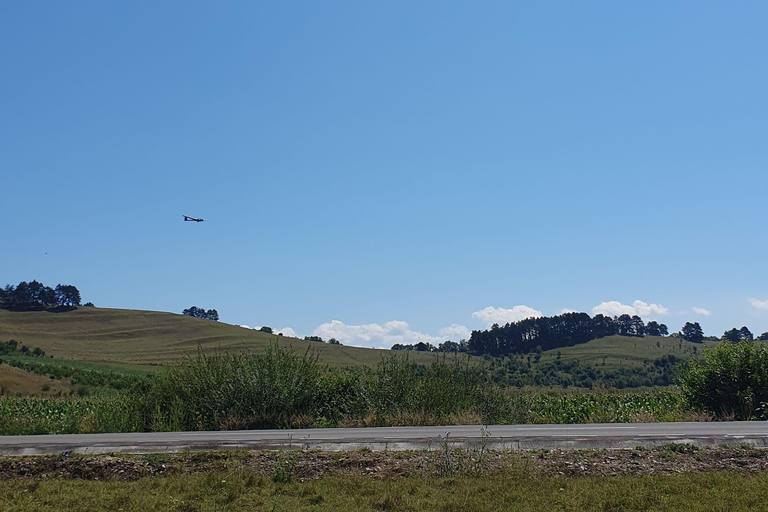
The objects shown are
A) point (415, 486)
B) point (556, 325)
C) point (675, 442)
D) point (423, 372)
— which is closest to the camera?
point (415, 486)

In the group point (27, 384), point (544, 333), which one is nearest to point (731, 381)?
point (27, 384)

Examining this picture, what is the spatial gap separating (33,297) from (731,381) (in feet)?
582

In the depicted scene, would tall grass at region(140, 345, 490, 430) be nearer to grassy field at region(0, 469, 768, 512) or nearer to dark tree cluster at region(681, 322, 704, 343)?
grassy field at region(0, 469, 768, 512)

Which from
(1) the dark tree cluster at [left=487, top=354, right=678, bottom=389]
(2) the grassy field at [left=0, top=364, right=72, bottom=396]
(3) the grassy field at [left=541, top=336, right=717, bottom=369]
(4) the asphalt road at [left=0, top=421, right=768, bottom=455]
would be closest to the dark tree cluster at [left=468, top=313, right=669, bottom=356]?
(3) the grassy field at [left=541, top=336, right=717, bottom=369]

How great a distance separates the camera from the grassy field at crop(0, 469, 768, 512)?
320 inches

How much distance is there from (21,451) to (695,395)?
19558 mm

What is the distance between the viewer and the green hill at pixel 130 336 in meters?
115

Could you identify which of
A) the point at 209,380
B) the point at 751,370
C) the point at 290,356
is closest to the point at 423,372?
the point at 290,356

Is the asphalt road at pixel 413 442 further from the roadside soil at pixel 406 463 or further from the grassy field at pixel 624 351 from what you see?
the grassy field at pixel 624 351

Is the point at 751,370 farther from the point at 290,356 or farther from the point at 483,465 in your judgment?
the point at 290,356

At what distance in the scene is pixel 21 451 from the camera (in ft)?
40.2

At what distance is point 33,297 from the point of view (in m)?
161

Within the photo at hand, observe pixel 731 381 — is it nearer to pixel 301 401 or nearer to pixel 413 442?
pixel 413 442

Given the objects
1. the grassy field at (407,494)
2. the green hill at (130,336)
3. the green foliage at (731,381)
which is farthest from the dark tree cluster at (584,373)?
the grassy field at (407,494)
